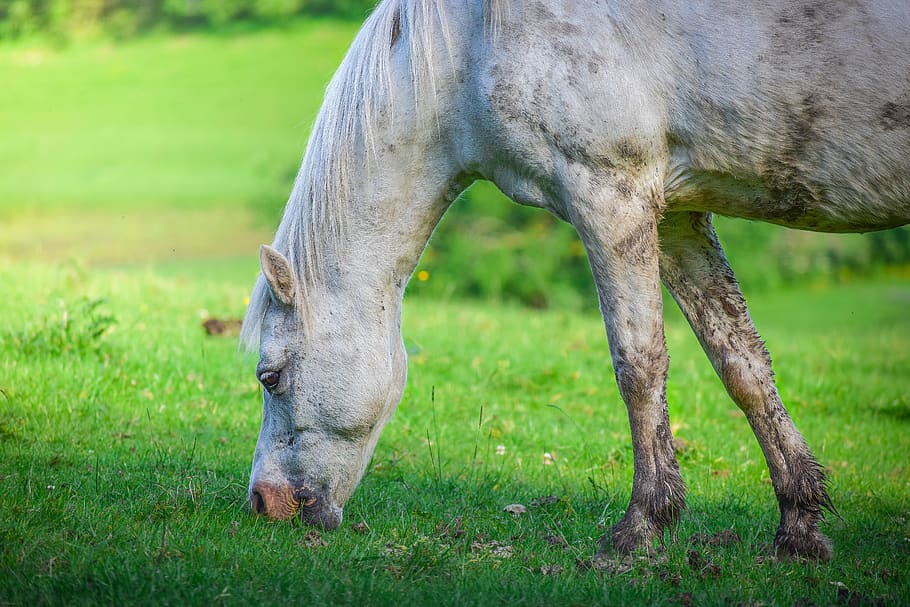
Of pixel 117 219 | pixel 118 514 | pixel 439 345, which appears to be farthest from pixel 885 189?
pixel 117 219

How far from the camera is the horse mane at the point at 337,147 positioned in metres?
3.79

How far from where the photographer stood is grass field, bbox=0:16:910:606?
3.17 metres

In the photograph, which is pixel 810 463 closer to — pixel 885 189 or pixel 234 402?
pixel 885 189

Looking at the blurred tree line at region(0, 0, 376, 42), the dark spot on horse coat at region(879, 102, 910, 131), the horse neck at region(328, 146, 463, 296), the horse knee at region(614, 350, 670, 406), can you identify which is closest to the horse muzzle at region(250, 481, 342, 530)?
the horse neck at region(328, 146, 463, 296)

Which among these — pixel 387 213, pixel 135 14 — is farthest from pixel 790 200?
pixel 135 14

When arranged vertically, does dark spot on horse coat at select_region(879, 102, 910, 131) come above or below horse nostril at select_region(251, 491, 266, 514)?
above

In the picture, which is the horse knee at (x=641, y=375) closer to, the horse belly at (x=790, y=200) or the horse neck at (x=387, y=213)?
the horse belly at (x=790, y=200)

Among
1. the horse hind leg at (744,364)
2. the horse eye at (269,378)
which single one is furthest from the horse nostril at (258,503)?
the horse hind leg at (744,364)

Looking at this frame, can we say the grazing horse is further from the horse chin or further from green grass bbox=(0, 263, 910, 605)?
green grass bbox=(0, 263, 910, 605)

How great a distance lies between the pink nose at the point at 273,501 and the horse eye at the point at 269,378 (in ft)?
1.28

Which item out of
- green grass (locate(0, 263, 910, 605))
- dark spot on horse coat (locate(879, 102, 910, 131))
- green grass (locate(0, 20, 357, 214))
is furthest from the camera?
green grass (locate(0, 20, 357, 214))

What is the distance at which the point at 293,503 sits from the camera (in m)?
3.81

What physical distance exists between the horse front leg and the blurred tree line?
19.8 m

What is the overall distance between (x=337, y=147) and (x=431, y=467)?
182 cm
